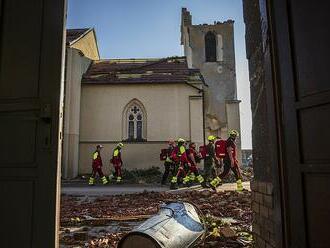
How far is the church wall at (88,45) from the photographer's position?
82.3ft

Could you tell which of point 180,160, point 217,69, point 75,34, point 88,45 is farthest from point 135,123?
point 217,69

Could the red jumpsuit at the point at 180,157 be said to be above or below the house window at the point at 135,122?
below

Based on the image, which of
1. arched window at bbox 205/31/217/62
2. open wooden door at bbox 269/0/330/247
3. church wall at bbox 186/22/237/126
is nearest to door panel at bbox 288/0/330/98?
open wooden door at bbox 269/0/330/247

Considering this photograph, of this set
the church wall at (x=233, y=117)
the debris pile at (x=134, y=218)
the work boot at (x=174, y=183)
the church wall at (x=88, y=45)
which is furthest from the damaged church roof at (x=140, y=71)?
the debris pile at (x=134, y=218)

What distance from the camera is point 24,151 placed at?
2545mm

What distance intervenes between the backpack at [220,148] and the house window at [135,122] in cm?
884

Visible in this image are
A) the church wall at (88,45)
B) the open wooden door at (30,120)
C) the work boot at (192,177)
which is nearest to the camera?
the open wooden door at (30,120)

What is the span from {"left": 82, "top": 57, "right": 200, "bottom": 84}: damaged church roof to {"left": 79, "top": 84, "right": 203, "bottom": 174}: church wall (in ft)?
Answer: 1.40

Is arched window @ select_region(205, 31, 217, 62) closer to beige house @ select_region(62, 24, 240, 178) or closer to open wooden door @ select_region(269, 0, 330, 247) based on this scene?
beige house @ select_region(62, 24, 240, 178)

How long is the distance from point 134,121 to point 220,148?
31.3ft

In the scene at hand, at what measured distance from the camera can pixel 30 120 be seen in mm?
2562

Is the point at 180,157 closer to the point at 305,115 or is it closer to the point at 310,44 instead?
the point at 305,115

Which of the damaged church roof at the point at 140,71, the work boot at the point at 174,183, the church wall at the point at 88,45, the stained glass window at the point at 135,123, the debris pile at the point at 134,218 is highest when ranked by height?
the church wall at the point at 88,45

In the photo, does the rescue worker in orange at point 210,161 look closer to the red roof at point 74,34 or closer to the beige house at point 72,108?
the beige house at point 72,108
